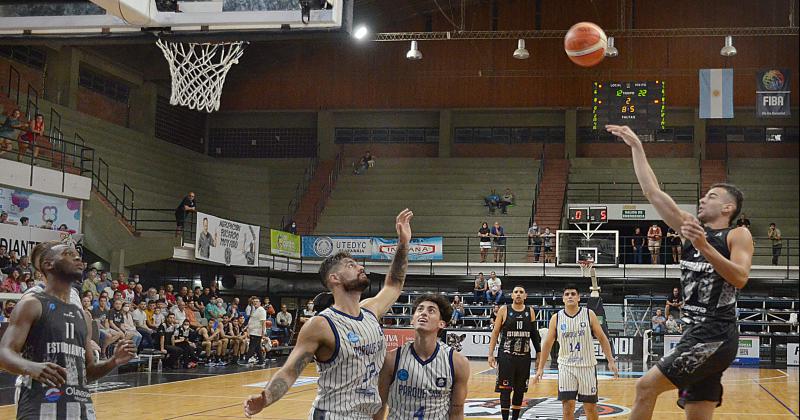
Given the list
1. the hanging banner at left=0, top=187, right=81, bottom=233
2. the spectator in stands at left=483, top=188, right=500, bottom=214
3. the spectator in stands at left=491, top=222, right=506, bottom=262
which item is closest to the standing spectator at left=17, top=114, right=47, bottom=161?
the hanging banner at left=0, top=187, right=81, bottom=233

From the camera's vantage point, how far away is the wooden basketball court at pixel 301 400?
41.1 feet

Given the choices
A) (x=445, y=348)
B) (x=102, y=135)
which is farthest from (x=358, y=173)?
(x=445, y=348)

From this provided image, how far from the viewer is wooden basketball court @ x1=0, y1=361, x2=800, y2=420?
493 inches

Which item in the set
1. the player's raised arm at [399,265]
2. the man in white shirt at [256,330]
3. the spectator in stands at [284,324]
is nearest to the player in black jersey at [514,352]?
the player's raised arm at [399,265]

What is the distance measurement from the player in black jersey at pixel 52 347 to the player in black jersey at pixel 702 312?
10.1ft

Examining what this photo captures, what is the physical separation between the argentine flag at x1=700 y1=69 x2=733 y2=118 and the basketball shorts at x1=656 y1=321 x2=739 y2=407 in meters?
21.5

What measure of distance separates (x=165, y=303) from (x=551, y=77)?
20567 millimetres

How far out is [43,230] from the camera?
20641 millimetres

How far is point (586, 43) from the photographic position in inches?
426

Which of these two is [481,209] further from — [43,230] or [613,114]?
[43,230]

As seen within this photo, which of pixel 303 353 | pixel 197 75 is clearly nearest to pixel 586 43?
pixel 197 75

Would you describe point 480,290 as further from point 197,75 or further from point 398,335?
point 197,75

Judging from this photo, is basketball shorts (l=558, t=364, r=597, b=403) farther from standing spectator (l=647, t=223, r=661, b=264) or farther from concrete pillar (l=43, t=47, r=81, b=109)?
concrete pillar (l=43, t=47, r=81, b=109)

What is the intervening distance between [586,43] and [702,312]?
6137 mm
